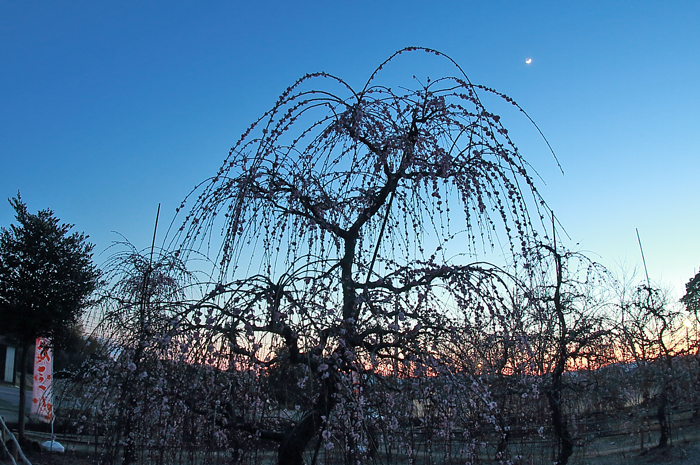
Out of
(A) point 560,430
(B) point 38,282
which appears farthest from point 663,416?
(B) point 38,282

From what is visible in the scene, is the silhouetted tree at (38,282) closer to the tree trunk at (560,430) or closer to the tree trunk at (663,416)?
the tree trunk at (560,430)

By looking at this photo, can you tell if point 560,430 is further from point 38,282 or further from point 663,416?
point 38,282

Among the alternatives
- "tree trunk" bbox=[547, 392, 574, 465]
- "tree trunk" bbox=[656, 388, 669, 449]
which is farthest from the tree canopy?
"tree trunk" bbox=[656, 388, 669, 449]

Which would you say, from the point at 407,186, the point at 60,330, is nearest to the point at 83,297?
the point at 60,330

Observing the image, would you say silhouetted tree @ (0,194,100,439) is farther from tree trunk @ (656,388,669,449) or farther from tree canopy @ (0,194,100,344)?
tree trunk @ (656,388,669,449)

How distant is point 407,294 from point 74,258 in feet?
34.4

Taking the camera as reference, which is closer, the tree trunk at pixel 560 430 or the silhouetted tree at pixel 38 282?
the tree trunk at pixel 560 430

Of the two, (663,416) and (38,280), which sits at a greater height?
(38,280)

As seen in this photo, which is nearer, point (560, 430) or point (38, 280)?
point (560, 430)

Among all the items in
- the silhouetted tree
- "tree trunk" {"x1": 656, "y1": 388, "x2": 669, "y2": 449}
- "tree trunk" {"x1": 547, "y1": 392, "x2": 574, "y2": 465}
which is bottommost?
"tree trunk" {"x1": 656, "y1": 388, "x2": 669, "y2": 449}

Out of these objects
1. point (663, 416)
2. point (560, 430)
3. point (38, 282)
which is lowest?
point (663, 416)

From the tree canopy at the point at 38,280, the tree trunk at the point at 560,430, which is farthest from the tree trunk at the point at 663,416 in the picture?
the tree canopy at the point at 38,280

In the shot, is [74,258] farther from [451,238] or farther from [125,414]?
[451,238]

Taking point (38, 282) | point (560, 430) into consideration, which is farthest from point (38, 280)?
point (560, 430)
